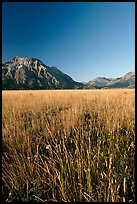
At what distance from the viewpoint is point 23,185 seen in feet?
6.88

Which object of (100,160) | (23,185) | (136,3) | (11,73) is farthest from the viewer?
(11,73)

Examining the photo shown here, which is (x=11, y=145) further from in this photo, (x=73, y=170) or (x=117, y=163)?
(x=117, y=163)

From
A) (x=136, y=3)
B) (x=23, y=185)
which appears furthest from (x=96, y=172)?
(x=136, y=3)

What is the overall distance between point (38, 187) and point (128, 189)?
3.22 ft

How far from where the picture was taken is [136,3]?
70.7 inches

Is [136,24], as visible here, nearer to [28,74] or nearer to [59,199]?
[59,199]

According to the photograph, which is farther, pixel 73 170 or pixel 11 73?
pixel 11 73

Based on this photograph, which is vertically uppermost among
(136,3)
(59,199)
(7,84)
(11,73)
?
(11,73)

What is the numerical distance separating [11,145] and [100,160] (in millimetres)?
1605

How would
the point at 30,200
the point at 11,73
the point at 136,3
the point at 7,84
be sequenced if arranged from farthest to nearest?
the point at 11,73, the point at 7,84, the point at 30,200, the point at 136,3

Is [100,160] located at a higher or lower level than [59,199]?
higher

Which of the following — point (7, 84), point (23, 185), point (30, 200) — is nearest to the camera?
point (30, 200)

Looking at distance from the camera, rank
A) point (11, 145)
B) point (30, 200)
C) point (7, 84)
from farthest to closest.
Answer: point (7, 84) < point (11, 145) < point (30, 200)

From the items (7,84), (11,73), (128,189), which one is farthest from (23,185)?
(11,73)
